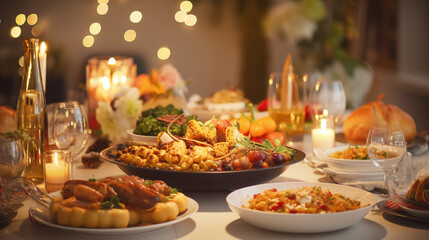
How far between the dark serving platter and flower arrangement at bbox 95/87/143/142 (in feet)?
2.67

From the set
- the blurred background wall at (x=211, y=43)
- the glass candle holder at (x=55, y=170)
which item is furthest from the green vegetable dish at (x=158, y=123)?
the blurred background wall at (x=211, y=43)

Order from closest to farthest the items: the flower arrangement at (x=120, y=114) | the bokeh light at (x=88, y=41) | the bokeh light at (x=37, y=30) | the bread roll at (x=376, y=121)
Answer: the bread roll at (x=376, y=121), the flower arrangement at (x=120, y=114), the bokeh light at (x=37, y=30), the bokeh light at (x=88, y=41)

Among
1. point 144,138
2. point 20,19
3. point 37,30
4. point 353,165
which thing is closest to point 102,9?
point 37,30

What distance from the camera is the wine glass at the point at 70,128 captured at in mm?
1578

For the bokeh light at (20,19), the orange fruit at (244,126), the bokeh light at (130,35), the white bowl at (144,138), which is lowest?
the white bowl at (144,138)

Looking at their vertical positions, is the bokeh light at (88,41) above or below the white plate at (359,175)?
above

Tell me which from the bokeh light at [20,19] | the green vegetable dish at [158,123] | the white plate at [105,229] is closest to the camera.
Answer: the white plate at [105,229]

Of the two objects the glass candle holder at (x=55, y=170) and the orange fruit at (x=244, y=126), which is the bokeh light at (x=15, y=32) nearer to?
the orange fruit at (x=244, y=126)

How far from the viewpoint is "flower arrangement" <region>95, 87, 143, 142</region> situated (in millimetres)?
2260

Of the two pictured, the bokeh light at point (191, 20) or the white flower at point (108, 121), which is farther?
the bokeh light at point (191, 20)

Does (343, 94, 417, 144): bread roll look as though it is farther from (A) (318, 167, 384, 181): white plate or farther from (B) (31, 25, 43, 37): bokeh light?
(B) (31, 25, 43, 37): bokeh light

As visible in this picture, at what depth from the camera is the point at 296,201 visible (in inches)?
47.1

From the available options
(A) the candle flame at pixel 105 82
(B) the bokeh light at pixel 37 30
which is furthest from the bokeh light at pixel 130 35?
(A) the candle flame at pixel 105 82

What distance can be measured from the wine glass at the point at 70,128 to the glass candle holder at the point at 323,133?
2.64 ft
